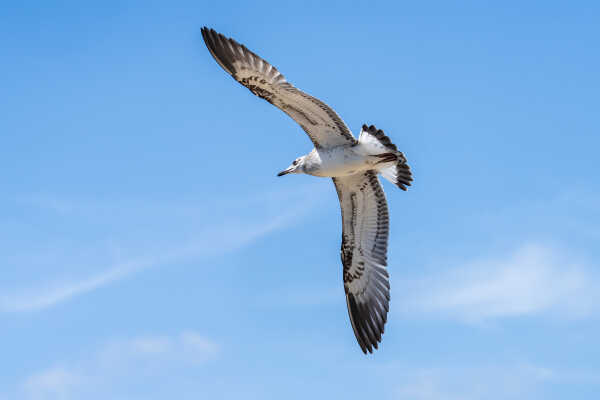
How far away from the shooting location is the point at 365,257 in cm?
1559

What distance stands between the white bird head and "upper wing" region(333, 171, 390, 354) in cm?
84

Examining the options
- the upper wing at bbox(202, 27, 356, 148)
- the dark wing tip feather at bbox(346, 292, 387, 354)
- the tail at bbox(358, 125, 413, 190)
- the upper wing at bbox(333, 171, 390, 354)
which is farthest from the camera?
the dark wing tip feather at bbox(346, 292, 387, 354)

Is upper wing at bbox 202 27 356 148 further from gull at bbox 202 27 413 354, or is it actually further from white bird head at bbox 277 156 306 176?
white bird head at bbox 277 156 306 176

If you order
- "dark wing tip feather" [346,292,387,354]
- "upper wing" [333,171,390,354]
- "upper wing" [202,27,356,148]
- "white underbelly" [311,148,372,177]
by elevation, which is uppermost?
"upper wing" [202,27,356,148]

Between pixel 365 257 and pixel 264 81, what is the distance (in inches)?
164

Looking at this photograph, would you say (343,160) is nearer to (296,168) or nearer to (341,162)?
(341,162)

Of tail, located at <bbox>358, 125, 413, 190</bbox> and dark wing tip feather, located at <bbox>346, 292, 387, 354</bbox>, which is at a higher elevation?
tail, located at <bbox>358, 125, 413, 190</bbox>

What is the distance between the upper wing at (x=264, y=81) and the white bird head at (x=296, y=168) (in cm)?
100

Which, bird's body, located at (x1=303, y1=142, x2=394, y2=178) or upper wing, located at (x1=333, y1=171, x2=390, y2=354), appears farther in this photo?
upper wing, located at (x1=333, y1=171, x2=390, y2=354)

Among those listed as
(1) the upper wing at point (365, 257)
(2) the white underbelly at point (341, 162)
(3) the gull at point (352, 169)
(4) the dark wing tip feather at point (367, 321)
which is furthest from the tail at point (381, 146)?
(4) the dark wing tip feather at point (367, 321)

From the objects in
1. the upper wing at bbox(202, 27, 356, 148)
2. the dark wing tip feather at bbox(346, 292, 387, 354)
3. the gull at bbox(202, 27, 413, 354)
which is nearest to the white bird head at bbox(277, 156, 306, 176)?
the gull at bbox(202, 27, 413, 354)

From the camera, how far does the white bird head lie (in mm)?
14383

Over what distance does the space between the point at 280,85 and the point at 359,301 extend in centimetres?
471

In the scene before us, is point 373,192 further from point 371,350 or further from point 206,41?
point 206,41
